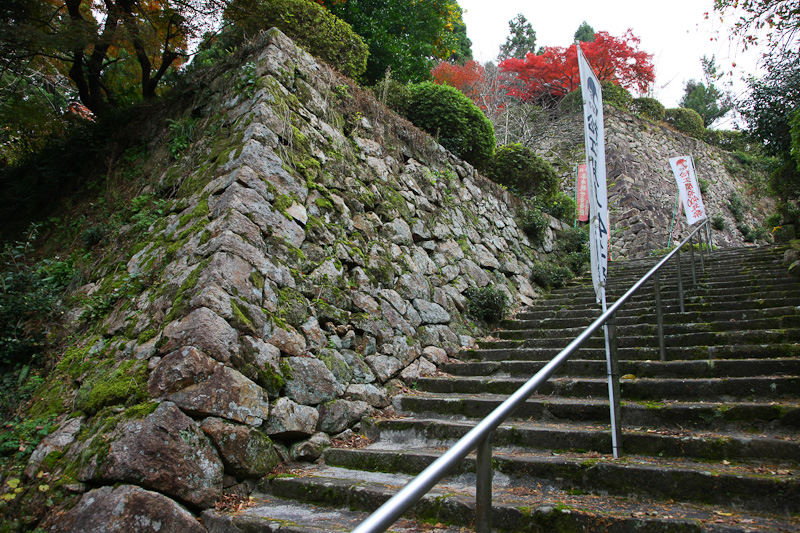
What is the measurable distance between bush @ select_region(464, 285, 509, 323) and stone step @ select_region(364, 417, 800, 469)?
8.30 ft

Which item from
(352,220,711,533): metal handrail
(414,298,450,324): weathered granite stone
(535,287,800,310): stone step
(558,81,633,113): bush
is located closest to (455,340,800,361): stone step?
(414,298,450,324): weathered granite stone

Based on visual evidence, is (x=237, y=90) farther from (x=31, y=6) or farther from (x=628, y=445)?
(x=628, y=445)

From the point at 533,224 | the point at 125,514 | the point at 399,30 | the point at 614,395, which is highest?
the point at 399,30

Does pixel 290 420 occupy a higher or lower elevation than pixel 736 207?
lower

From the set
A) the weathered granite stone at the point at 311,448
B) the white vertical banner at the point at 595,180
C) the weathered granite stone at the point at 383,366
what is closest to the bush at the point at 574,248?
the weathered granite stone at the point at 383,366

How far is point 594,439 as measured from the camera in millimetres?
2752

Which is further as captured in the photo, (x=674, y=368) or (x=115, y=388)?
(x=674, y=368)

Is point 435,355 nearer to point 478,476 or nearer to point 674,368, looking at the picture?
point 674,368

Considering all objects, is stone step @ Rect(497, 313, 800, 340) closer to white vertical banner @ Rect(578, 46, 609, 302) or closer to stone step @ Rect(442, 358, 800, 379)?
stone step @ Rect(442, 358, 800, 379)

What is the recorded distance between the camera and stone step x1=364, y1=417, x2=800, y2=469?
2354mm

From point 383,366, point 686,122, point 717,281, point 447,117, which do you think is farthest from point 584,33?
point 383,366

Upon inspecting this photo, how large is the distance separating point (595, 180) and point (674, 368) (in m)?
1.60

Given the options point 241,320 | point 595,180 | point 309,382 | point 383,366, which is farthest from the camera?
point 383,366

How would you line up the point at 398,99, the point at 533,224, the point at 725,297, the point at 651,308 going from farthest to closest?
1. the point at 533,224
2. the point at 398,99
3. the point at 651,308
4. the point at 725,297
